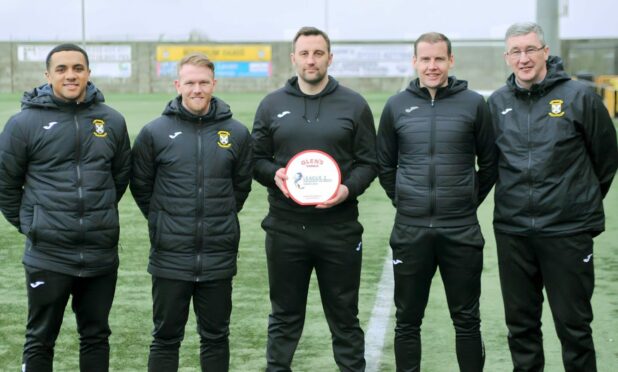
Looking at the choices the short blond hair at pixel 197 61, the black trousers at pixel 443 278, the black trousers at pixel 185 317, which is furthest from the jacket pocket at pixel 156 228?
the black trousers at pixel 443 278

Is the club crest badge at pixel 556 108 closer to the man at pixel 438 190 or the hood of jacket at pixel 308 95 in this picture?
the man at pixel 438 190

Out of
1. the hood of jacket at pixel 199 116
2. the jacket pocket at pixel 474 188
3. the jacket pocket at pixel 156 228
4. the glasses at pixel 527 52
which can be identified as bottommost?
the jacket pocket at pixel 156 228

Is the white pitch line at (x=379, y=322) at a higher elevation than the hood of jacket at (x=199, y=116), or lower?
lower

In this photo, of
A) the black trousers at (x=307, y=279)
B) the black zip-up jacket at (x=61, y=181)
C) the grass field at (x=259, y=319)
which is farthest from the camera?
the grass field at (x=259, y=319)

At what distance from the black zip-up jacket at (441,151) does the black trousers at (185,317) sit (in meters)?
0.97

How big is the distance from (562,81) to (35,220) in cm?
251

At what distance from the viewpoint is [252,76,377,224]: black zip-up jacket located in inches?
196

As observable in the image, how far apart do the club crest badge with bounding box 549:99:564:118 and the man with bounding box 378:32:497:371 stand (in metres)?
0.31

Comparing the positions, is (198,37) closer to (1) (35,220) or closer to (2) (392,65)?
(2) (392,65)

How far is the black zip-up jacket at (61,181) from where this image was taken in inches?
179

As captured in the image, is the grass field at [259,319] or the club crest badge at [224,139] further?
the grass field at [259,319]

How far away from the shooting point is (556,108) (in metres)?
4.79

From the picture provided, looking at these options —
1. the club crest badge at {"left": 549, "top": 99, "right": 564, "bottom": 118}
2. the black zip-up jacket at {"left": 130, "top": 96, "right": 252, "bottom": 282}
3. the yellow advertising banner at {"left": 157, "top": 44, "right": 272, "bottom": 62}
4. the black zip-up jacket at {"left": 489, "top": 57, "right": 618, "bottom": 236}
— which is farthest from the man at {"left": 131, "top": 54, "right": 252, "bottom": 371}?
the yellow advertising banner at {"left": 157, "top": 44, "right": 272, "bottom": 62}

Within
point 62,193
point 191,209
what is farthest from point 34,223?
point 191,209
